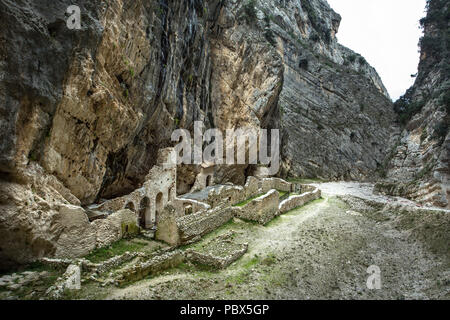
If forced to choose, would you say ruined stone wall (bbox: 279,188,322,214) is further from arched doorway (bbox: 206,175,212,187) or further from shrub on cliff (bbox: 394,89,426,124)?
shrub on cliff (bbox: 394,89,426,124)

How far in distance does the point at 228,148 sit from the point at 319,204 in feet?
30.8

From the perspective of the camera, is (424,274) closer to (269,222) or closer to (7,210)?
(269,222)

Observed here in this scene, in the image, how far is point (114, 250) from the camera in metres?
11.2

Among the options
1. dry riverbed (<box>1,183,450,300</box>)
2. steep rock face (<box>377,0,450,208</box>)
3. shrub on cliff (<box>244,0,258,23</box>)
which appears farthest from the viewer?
shrub on cliff (<box>244,0,258,23</box>)

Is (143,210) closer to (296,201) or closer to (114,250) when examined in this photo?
(114,250)

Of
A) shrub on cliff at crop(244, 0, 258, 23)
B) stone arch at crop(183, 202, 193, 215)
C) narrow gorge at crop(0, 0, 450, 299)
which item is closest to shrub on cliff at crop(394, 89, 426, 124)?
narrow gorge at crop(0, 0, 450, 299)

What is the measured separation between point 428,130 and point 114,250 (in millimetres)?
34811

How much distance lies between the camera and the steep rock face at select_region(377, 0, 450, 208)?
2317 cm

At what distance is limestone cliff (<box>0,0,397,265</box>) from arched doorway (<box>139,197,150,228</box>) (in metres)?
1.83

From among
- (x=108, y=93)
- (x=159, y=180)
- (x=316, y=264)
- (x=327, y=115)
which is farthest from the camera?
(x=327, y=115)

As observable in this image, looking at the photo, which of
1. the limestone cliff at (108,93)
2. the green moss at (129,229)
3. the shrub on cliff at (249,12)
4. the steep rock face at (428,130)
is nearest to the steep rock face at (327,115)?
the steep rock face at (428,130)

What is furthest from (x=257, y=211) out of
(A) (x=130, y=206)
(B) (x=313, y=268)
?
(A) (x=130, y=206)

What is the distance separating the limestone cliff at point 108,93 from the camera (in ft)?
28.1
